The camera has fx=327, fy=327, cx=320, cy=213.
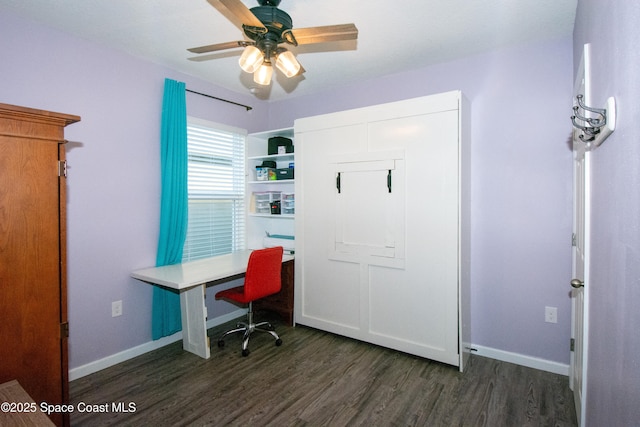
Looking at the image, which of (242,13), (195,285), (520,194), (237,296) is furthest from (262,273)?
(520,194)

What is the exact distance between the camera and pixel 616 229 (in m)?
1.05

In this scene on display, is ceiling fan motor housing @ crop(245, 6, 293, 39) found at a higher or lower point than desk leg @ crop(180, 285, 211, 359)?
higher

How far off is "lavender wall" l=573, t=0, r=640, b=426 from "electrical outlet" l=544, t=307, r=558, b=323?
123 cm

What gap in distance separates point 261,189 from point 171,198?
4.26ft

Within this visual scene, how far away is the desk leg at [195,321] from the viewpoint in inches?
111

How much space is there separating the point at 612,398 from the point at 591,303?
1.86 feet

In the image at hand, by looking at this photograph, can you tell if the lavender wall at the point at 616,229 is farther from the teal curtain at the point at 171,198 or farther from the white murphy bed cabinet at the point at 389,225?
the teal curtain at the point at 171,198

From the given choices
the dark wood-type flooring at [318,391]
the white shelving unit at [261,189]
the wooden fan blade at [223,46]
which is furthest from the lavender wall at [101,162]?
the wooden fan blade at [223,46]

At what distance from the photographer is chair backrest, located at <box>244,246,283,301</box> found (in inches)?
113

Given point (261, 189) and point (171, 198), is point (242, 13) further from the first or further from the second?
point (261, 189)

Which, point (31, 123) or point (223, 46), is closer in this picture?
point (31, 123)

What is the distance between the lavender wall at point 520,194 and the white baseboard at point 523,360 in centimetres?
4

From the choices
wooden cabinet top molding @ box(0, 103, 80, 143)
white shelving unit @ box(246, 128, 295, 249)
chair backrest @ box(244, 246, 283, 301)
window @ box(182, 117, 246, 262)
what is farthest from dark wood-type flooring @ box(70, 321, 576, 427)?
wooden cabinet top molding @ box(0, 103, 80, 143)

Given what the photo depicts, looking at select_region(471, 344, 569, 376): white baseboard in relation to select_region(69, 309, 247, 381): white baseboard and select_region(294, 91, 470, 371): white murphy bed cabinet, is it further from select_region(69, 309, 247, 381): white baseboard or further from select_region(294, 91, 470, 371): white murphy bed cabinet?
select_region(69, 309, 247, 381): white baseboard
